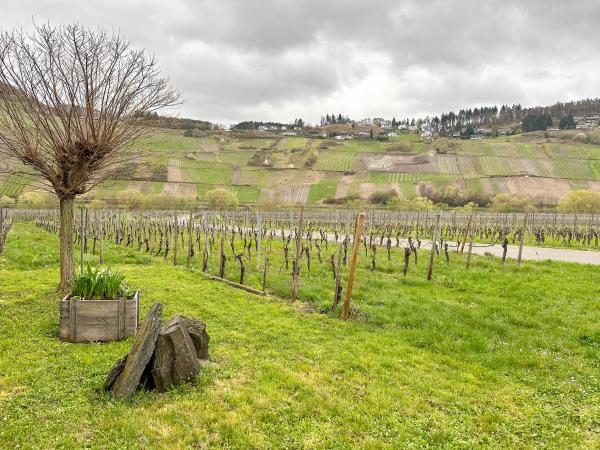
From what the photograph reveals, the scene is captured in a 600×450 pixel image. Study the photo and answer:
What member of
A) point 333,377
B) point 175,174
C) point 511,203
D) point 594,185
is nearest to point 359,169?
point 511,203

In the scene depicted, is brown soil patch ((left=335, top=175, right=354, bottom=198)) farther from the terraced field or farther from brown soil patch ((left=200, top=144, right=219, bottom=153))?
brown soil patch ((left=200, top=144, right=219, bottom=153))

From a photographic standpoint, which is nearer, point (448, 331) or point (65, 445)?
point (65, 445)

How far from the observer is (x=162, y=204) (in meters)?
58.6

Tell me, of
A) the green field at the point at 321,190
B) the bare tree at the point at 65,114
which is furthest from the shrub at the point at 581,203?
the bare tree at the point at 65,114

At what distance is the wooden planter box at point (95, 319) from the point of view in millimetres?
6406

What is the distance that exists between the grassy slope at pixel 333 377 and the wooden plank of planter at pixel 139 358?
18cm

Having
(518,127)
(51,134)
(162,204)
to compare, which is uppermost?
(518,127)

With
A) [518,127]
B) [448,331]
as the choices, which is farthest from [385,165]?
[448,331]

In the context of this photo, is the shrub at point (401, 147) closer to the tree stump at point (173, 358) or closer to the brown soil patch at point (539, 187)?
the brown soil patch at point (539, 187)

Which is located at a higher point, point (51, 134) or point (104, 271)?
point (51, 134)

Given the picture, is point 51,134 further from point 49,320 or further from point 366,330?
point 366,330

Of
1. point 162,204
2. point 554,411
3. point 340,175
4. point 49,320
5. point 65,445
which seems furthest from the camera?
point 340,175

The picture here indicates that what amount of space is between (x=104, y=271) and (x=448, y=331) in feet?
21.4

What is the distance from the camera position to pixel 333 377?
5.64 metres
